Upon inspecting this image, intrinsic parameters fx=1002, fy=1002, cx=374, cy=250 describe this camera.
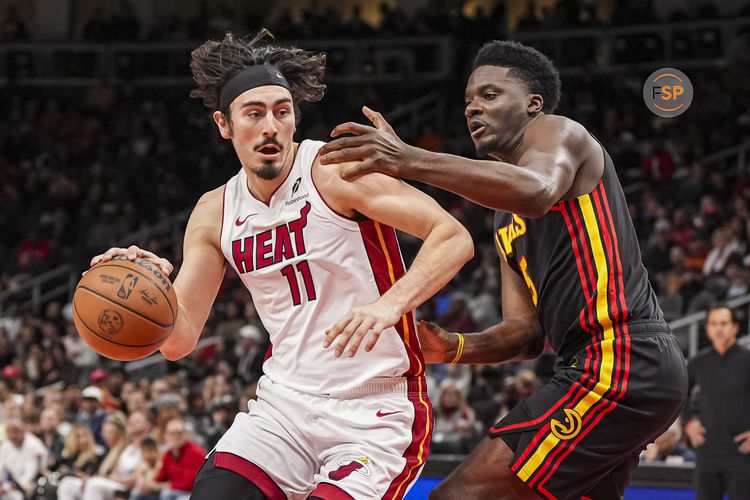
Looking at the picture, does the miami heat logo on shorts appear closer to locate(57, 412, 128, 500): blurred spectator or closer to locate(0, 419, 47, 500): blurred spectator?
locate(57, 412, 128, 500): blurred spectator

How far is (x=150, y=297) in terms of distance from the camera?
11.2 feet

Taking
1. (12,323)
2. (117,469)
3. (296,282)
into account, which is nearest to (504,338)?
(296,282)

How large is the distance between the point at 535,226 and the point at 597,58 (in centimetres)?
1333

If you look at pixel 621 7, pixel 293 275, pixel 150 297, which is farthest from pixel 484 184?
pixel 621 7

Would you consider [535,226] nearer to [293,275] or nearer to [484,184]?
[484,184]

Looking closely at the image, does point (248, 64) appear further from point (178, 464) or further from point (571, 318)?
point (178, 464)

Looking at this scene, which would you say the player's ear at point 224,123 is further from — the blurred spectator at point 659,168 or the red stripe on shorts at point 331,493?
the blurred spectator at point 659,168

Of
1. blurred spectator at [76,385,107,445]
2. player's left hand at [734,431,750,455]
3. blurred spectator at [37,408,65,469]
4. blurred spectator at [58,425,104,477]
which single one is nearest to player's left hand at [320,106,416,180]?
player's left hand at [734,431,750,455]

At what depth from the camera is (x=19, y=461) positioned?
9.73 metres

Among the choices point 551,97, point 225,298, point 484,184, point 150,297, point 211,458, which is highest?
point 551,97

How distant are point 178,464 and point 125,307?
5.20m

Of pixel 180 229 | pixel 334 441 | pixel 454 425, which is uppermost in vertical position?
pixel 334 441

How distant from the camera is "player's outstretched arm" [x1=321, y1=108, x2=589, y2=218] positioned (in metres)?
3.16

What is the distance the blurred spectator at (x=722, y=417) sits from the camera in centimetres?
658
